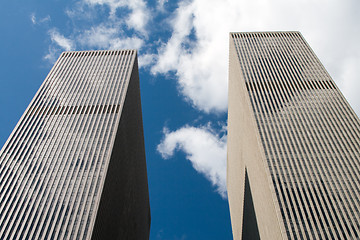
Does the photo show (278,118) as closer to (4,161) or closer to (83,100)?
(83,100)

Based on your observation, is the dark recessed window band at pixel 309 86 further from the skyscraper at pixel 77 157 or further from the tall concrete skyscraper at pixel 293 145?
the skyscraper at pixel 77 157

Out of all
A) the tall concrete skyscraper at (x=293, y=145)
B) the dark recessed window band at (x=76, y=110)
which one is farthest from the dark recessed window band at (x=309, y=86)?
the dark recessed window band at (x=76, y=110)

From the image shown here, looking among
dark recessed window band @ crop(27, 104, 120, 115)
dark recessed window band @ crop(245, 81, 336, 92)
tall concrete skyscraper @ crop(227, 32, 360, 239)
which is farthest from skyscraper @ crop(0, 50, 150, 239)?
dark recessed window band @ crop(245, 81, 336, 92)

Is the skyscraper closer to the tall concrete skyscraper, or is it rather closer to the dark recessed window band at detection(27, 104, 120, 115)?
the dark recessed window band at detection(27, 104, 120, 115)

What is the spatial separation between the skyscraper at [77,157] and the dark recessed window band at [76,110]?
0.33 meters

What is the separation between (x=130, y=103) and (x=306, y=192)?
7099 centimetres

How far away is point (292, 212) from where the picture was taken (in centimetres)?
6075

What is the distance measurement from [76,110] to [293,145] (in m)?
71.2

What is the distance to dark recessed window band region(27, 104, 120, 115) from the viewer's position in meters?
92.4

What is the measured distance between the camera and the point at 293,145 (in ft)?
253

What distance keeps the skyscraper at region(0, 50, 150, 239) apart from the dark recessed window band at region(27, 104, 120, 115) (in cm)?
33

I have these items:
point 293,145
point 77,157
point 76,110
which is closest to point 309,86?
point 293,145

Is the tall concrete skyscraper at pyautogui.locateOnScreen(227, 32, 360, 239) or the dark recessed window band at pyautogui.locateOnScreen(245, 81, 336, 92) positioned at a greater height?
the dark recessed window band at pyautogui.locateOnScreen(245, 81, 336, 92)

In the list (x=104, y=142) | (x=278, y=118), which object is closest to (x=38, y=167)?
(x=104, y=142)
